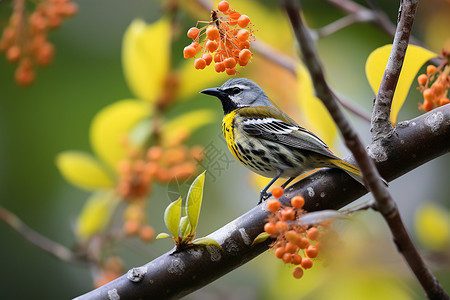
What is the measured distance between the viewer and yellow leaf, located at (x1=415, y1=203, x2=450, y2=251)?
2.53 meters

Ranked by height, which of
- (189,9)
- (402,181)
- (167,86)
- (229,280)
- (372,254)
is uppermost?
(189,9)

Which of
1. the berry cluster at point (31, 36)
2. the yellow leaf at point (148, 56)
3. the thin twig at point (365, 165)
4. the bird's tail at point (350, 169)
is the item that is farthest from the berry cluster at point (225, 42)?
the berry cluster at point (31, 36)

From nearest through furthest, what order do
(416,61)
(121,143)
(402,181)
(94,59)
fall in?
1. (416,61)
2. (121,143)
3. (402,181)
4. (94,59)

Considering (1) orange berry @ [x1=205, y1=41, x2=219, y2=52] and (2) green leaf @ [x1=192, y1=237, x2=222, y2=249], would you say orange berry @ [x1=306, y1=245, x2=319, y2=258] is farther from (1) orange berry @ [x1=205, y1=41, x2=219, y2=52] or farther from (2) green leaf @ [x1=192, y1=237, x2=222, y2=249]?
(1) orange berry @ [x1=205, y1=41, x2=219, y2=52]

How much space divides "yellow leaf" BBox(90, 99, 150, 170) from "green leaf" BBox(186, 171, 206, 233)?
4.09 feet

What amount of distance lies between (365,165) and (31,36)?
7.04ft

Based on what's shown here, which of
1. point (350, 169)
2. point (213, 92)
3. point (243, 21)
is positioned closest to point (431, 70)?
point (350, 169)

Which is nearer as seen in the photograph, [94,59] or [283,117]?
[283,117]

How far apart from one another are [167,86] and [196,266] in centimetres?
135

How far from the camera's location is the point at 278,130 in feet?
8.48

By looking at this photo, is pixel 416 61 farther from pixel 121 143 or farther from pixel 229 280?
pixel 229 280

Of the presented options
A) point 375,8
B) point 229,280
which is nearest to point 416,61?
point 375,8

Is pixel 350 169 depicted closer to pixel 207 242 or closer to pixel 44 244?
pixel 207 242

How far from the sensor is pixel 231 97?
9.37 feet
